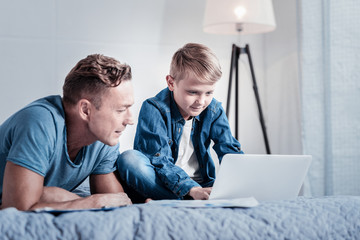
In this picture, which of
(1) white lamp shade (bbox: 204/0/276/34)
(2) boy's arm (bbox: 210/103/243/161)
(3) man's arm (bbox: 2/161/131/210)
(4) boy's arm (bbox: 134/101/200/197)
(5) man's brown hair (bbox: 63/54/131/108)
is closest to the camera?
(3) man's arm (bbox: 2/161/131/210)

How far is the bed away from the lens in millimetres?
789

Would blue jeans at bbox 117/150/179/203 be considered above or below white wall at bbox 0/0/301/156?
below

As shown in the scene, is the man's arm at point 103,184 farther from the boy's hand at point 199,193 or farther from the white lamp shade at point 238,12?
the white lamp shade at point 238,12

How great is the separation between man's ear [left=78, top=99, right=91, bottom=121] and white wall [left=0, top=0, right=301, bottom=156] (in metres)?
1.62

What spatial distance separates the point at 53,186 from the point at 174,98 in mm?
719

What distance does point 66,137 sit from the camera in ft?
4.13

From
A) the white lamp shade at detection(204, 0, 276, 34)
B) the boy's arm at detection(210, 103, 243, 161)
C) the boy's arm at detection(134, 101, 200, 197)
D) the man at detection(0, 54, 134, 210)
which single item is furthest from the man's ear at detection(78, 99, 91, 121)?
the white lamp shade at detection(204, 0, 276, 34)

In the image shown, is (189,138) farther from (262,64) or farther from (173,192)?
(262,64)

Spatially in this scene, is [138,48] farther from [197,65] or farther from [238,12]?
[197,65]

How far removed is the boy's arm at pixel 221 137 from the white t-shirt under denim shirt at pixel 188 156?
10 centimetres

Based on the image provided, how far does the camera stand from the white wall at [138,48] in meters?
2.77

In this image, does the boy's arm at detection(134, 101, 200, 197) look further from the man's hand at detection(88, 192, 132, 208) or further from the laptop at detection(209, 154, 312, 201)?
the laptop at detection(209, 154, 312, 201)

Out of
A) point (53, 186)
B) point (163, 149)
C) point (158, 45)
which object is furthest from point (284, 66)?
point (53, 186)

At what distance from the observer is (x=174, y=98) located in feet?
6.00
